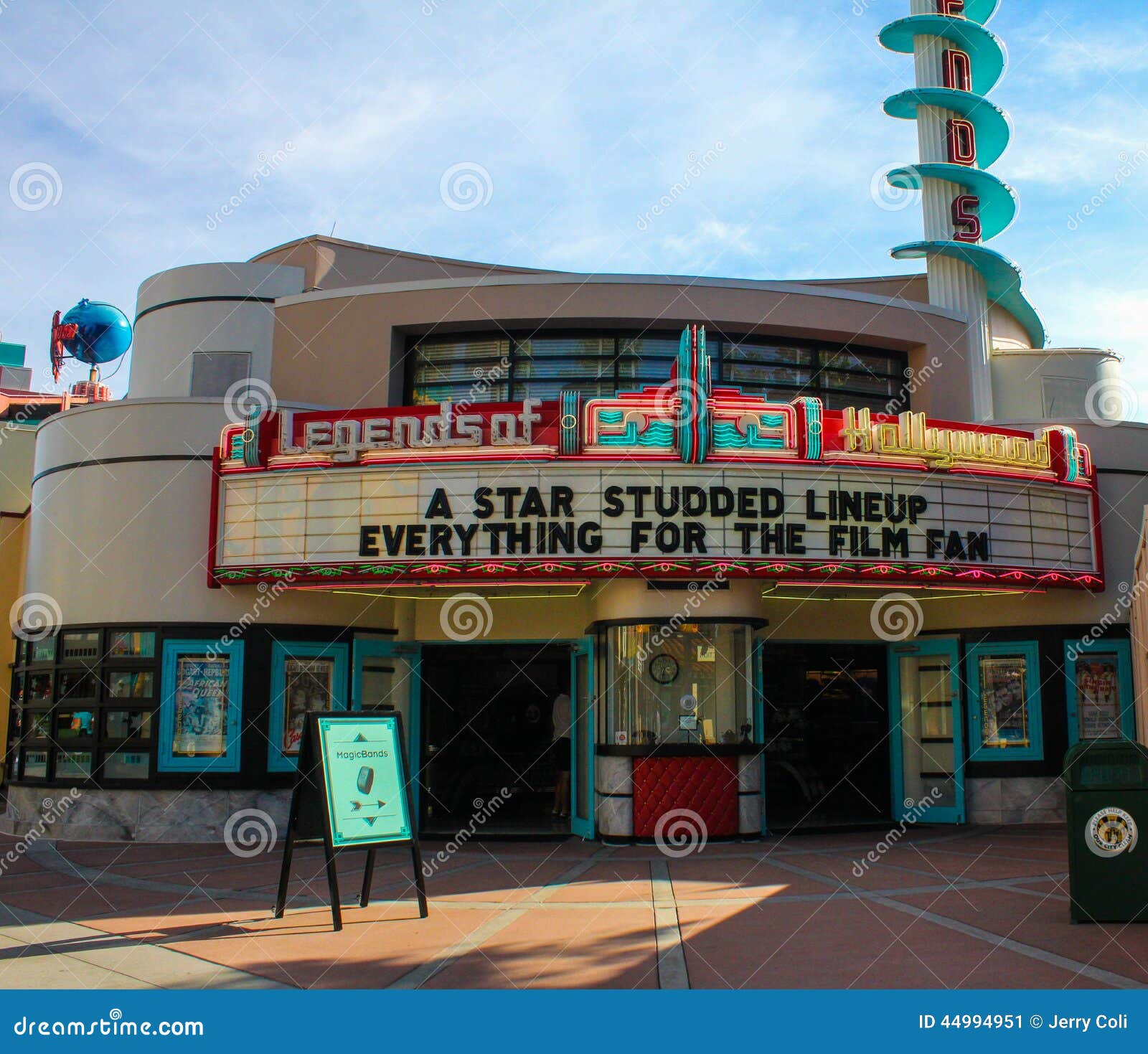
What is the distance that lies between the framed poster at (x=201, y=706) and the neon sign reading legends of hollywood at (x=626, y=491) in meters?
1.47

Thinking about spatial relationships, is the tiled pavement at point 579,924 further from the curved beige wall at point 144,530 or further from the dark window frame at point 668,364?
the dark window frame at point 668,364

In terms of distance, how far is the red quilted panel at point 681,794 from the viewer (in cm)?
1367

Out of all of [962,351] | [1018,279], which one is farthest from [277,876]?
[1018,279]

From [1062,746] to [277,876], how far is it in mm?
10363

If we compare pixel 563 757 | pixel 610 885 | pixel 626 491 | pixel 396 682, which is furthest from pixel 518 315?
pixel 610 885

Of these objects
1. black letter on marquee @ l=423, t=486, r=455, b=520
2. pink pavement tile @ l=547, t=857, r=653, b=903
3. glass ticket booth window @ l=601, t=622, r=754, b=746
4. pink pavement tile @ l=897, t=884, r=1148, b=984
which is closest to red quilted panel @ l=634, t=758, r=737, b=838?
glass ticket booth window @ l=601, t=622, r=754, b=746

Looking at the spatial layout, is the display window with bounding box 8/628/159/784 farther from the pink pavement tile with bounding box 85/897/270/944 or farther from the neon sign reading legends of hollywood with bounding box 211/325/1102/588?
the pink pavement tile with bounding box 85/897/270/944

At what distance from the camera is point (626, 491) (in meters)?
13.3

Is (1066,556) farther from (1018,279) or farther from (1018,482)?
(1018,279)

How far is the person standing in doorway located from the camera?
15.7m

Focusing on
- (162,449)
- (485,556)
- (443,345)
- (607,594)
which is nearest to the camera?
(485,556)

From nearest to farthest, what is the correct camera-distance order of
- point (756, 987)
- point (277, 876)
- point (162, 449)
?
point (756, 987) < point (277, 876) < point (162, 449)

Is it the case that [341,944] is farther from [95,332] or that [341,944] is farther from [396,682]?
[95,332]

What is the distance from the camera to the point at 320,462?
45.6ft
